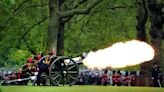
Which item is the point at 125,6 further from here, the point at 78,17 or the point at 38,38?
the point at 38,38

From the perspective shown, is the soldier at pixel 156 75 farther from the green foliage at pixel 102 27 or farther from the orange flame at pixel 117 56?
the green foliage at pixel 102 27

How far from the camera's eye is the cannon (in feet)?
87.9

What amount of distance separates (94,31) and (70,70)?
35.1 m

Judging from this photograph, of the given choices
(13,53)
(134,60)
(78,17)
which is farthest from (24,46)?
(134,60)

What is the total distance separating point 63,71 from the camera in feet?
90.1

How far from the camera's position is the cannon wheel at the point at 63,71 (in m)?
26.8

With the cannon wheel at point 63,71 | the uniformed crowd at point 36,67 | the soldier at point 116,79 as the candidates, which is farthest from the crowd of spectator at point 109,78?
the cannon wheel at point 63,71

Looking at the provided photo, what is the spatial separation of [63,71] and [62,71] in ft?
0.21

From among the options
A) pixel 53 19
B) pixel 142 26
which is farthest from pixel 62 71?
pixel 142 26

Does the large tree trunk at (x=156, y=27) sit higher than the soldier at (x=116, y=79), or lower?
higher

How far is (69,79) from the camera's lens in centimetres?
2730

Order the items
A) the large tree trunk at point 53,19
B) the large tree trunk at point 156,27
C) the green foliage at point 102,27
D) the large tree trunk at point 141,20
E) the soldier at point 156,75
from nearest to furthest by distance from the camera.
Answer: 1. the large tree trunk at point 53,19
2. the soldier at point 156,75
3. the large tree trunk at point 156,27
4. the large tree trunk at point 141,20
5. the green foliage at point 102,27

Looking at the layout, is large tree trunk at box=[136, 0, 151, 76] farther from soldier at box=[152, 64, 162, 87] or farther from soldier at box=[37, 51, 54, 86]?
soldier at box=[37, 51, 54, 86]

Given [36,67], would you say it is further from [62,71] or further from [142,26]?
[142,26]
